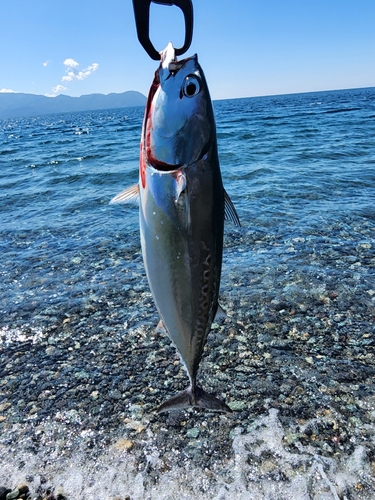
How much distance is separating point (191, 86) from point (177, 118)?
0.19m

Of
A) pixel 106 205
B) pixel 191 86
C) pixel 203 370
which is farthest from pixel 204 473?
pixel 106 205

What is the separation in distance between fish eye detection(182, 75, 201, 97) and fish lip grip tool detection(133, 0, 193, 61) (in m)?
0.22

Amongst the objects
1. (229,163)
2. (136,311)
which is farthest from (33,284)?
(229,163)

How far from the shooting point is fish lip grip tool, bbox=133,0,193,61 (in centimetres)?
198

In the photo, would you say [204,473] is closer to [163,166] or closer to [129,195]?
[129,195]

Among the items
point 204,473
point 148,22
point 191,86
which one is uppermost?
point 148,22

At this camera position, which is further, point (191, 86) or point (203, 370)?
point (203, 370)

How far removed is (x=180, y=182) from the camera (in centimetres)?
206

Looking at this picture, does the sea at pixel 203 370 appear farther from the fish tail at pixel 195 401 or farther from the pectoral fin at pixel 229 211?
the pectoral fin at pixel 229 211

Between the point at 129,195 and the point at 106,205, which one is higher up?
the point at 129,195

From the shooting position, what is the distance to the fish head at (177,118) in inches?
81.6

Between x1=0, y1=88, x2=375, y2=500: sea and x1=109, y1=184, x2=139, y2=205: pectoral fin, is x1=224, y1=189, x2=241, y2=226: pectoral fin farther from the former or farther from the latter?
x1=0, y1=88, x2=375, y2=500: sea

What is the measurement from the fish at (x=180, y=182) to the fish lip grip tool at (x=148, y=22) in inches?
3.0

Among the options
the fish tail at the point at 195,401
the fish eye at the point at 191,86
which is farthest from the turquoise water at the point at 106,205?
the fish eye at the point at 191,86
